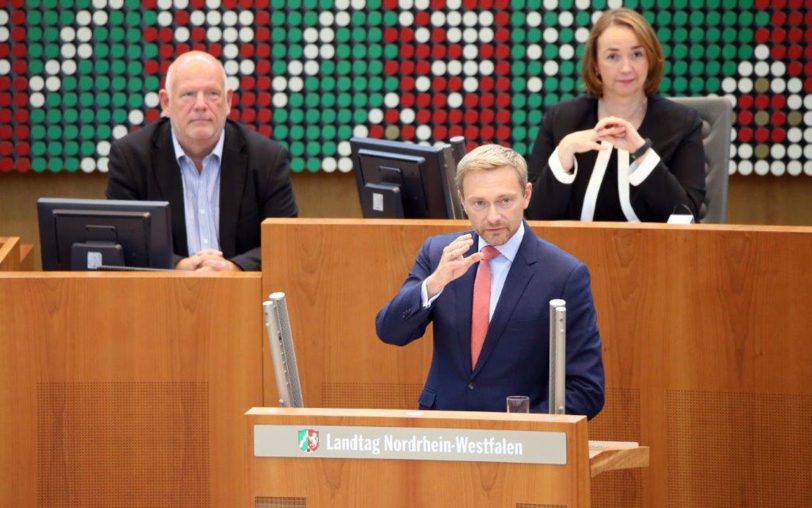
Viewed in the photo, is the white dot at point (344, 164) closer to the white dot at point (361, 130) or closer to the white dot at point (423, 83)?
the white dot at point (361, 130)

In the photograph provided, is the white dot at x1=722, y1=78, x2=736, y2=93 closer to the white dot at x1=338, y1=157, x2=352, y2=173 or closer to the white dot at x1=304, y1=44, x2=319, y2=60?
the white dot at x1=338, y1=157, x2=352, y2=173

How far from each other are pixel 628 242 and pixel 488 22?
8.91ft

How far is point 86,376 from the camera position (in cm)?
421

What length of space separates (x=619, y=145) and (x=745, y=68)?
2.27 meters

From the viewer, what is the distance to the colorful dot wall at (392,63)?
6668 mm

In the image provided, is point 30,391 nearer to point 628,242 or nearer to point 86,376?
point 86,376

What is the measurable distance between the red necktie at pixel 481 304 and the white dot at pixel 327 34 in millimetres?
3390

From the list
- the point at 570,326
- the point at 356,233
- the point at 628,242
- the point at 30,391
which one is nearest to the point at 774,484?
the point at 628,242

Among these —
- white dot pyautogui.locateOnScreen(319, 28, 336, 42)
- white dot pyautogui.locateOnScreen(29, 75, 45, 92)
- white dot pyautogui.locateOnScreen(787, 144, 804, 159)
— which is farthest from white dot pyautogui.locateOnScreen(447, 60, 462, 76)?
white dot pyautogui.locateOnScreen(29, 75, 45, 92)

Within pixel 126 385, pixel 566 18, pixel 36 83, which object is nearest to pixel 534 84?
pixel 566 18

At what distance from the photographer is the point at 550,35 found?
6680 mm

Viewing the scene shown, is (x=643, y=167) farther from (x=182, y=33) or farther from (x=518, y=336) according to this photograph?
(x=182, y=33)

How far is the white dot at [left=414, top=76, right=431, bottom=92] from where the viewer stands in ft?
22.1

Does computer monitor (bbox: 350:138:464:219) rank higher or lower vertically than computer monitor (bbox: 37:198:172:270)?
higher
